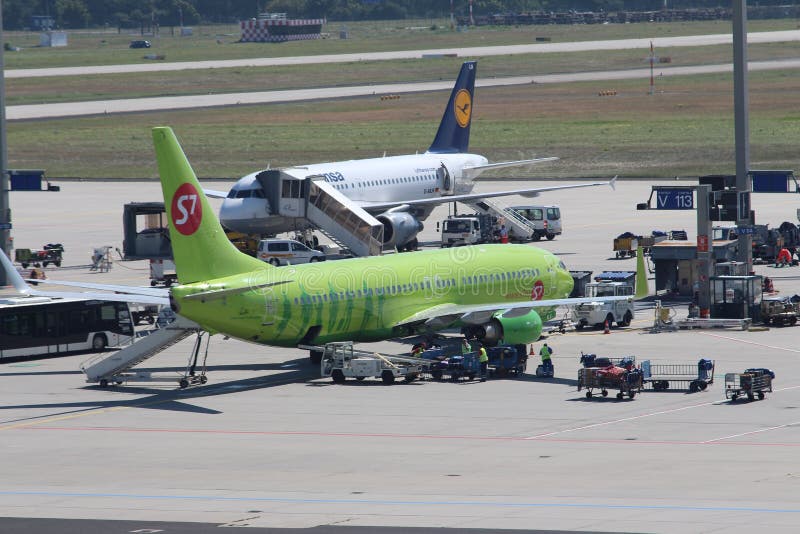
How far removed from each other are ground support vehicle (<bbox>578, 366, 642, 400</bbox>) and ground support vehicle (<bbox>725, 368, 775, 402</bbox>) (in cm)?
300

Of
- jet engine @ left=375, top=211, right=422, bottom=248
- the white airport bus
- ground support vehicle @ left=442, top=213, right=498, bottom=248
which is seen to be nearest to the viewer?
the white airport bus

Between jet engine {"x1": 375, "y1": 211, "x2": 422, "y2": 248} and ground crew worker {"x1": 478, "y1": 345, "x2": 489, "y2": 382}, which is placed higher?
jet engine {"x1": 375, "y1": 211, "x2": 422, "y2": 248}

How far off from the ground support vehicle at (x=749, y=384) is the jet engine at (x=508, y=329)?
10319 mm

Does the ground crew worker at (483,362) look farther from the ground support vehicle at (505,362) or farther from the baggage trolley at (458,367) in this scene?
the ground support vehicle at (505,362)

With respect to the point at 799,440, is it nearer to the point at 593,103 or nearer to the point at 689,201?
the point at 689,201

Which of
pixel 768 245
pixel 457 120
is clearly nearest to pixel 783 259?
pixel 768 245

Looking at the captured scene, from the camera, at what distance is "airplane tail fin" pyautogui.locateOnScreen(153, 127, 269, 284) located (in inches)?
1934

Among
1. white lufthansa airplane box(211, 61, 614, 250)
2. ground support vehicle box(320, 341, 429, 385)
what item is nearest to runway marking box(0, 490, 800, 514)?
ground support vehicle box(320, 341, 429, 385)

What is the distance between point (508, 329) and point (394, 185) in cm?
3411

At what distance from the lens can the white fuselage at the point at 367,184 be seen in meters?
82.2

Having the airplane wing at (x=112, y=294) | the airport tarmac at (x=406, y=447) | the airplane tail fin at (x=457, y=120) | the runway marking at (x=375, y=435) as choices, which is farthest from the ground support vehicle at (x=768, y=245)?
the runway marking at (x=375, y=435)

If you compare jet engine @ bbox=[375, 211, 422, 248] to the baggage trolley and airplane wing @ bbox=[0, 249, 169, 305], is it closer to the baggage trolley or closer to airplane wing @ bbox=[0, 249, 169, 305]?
airplane wing @ bbox=[0, 249, 169, 305]

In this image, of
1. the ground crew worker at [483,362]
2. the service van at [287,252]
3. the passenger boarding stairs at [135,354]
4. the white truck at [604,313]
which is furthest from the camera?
the service van at [287,252]

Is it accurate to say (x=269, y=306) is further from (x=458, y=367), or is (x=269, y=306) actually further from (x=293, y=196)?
(x=293, y=196)
